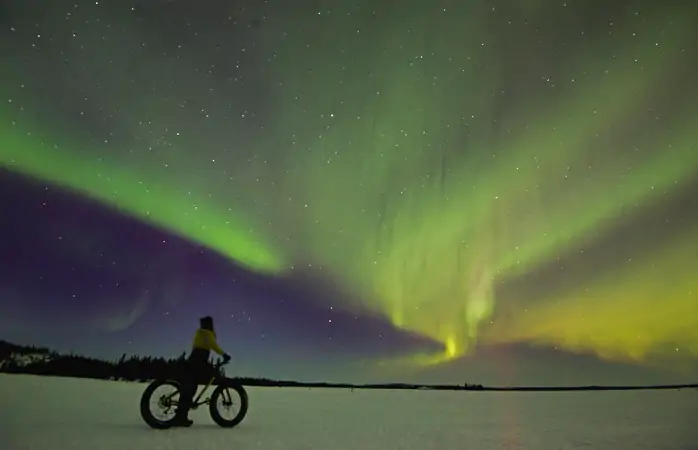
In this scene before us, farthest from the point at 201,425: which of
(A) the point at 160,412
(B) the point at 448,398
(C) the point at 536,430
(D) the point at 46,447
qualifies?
(B) the point at 448,398

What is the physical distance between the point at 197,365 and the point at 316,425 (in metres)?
0.98

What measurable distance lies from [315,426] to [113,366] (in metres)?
1.57

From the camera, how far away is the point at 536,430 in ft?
16.2

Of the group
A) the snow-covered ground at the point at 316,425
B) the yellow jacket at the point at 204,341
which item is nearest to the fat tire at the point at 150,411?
the snow-covered ground at the point at 316,425

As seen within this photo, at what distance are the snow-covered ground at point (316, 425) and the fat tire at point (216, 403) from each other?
0.07 m

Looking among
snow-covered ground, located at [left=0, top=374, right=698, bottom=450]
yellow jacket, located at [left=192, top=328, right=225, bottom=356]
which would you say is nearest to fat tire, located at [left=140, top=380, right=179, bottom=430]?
snow-covered ground, located at [left=0, top=374, right=698, bottom=450]

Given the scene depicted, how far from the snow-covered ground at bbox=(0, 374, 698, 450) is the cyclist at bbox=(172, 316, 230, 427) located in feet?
0.55

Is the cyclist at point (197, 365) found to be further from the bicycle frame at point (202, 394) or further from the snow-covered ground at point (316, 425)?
the snow-covered ground at point (316, 425)

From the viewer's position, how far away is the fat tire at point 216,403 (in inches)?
185

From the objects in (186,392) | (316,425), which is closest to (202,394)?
(186,392)

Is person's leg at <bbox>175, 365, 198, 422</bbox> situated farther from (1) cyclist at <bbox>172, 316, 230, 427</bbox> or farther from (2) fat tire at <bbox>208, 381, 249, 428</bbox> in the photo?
(2) fat tire at <bbox>208, 381, 249, 428</bbox>

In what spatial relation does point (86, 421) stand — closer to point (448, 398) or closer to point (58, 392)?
point (58, 392)

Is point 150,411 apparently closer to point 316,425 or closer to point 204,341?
point 204,341

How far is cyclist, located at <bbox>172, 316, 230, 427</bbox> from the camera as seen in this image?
4.51m
